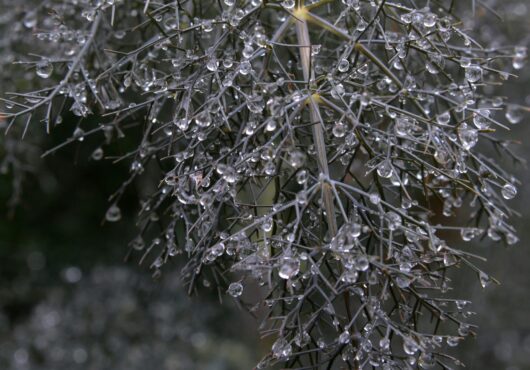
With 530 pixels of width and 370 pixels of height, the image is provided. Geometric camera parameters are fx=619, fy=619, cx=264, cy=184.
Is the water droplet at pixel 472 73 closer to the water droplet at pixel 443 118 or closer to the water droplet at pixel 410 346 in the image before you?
the water droplet at pixel 443 118

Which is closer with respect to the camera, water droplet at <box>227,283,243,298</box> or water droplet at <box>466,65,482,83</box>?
water droplet at <box>227,283,243,298</box>

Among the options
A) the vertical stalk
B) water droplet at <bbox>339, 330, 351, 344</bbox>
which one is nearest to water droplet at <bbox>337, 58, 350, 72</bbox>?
the vertical stalk

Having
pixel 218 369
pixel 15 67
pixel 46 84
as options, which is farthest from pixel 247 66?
pixel 218 369

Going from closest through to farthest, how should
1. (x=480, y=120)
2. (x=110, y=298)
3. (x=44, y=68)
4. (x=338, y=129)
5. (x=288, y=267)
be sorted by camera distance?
(x=288, y=267) → (x=338, y=129) → (x=480, y=120) → (x=44, y=68) → (x=110, y=298)

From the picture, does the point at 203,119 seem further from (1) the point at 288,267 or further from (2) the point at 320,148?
(1) the point at 288,267

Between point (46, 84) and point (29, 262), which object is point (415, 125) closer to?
point (46, 84)

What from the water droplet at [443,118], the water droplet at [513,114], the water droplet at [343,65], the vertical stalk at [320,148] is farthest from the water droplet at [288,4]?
the water droplet at [513,114]

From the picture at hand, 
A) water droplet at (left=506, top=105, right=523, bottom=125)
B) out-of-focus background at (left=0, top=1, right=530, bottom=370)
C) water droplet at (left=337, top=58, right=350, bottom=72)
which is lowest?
out-of-focus background at (left=0, top=1, right=530, bottom=370)

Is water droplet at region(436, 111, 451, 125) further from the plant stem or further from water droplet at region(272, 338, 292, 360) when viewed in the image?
water droplet at region(272, 338, 292, 360)

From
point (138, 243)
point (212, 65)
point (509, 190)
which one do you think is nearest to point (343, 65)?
point (212, 65)
